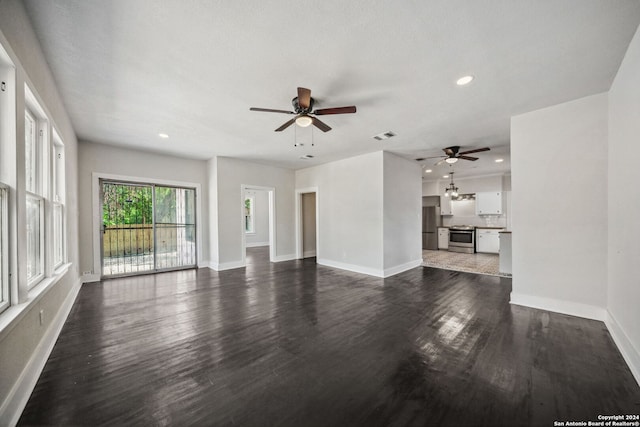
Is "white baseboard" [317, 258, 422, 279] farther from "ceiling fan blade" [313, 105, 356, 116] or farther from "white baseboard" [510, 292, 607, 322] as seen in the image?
"ceiling fan blade" [313, 105, 356, 116]

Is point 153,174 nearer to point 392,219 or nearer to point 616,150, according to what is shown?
point 392,219

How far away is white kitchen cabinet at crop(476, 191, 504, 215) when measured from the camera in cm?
836

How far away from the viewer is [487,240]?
8.19m

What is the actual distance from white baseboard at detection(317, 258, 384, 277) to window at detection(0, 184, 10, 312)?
506 centimetres

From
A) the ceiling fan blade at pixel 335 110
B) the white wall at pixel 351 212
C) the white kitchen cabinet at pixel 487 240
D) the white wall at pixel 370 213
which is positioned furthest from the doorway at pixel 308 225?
the white kitchen cabinet at pixel 487 240

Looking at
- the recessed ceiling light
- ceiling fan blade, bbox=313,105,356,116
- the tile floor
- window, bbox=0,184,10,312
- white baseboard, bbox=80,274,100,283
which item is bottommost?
the tile floor

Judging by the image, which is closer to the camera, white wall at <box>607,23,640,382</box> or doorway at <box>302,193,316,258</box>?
white wall at <box>607,23,640,382</box>

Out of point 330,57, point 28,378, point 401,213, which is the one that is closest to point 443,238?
point 401,213

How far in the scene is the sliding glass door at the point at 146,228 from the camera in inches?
209

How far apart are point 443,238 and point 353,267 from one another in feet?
16.0

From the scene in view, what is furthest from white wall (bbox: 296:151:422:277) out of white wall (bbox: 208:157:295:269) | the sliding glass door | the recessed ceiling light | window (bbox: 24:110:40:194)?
window (bbox: 24:110:40:194)

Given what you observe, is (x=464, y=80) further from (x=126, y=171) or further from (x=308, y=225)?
(x=126, y=171)

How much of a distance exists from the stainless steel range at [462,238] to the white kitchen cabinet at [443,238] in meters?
0.11

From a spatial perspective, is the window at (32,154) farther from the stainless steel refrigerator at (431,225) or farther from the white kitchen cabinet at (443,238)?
the white kitchen cabinet at (443,238)
